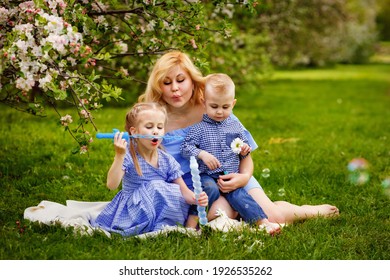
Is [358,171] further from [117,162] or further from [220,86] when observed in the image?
[117,162]

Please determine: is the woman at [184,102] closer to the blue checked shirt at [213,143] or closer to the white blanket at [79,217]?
the blue checked shirt at [213,143]

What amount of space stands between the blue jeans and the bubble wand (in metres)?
0.29

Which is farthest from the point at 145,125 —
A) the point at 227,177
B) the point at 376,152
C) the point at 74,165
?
the point at 376,152

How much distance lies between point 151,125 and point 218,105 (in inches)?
18.6

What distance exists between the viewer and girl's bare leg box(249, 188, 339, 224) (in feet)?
13.3

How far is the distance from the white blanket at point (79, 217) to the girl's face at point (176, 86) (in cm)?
82

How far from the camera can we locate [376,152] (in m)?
6.39

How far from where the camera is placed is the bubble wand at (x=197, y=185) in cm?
337

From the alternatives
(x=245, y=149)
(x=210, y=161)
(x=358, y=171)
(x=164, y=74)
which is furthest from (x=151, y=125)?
(x=358, y=171)

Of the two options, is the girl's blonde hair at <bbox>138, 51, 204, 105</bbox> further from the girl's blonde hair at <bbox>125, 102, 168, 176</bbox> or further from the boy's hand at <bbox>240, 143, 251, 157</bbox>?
the boy's hand at <bbox>240, 143, 251, 157</bbox>

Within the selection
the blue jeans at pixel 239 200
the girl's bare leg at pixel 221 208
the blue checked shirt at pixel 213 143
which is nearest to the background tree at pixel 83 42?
the blue checked shirt at pixel 213 143
